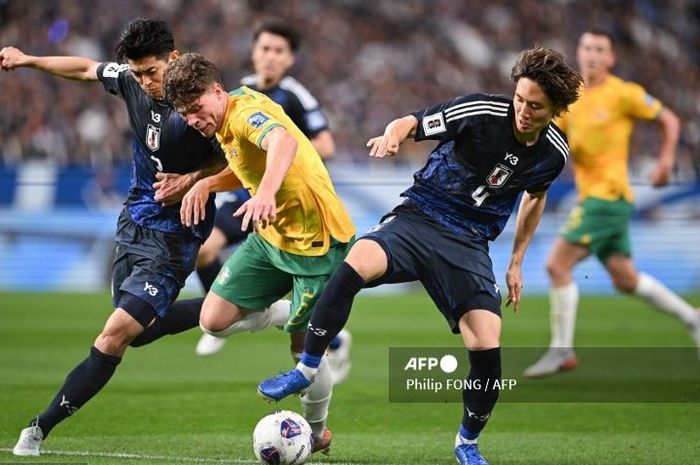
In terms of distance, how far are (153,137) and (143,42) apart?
57 cm

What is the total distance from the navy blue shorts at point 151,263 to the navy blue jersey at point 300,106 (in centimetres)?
270

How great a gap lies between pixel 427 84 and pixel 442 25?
2.08 metres

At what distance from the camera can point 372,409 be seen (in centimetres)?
823

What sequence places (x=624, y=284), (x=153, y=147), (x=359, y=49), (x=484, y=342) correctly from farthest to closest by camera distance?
(x=359, y=49) < (x=624, y=284) < (x=153, y=147) < (x=484, y=342)

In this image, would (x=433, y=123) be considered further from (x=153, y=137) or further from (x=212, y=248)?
(x=212, y=248)

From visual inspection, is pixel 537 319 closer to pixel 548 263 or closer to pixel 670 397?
pixel 548 263

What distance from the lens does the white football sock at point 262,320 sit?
659 centimetres

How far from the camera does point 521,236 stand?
6.62 m

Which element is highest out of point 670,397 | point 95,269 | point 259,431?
point 259,431

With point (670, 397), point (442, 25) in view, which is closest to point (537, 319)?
point (670, 397)

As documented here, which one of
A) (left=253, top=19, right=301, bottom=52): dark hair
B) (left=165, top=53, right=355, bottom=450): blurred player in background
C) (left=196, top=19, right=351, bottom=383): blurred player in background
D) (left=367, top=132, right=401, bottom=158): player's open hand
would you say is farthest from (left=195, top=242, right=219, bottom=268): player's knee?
(left=367, top=132, right=401, bottom=158): player's open hand

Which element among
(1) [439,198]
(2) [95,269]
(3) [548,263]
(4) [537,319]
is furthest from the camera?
(2) [95,269]

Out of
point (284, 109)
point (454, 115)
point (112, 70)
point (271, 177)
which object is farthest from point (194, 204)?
point (284, 109)

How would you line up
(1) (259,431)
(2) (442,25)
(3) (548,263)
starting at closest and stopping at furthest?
(1) (259,431)
(3) (548,263)
(2) (442,25)
